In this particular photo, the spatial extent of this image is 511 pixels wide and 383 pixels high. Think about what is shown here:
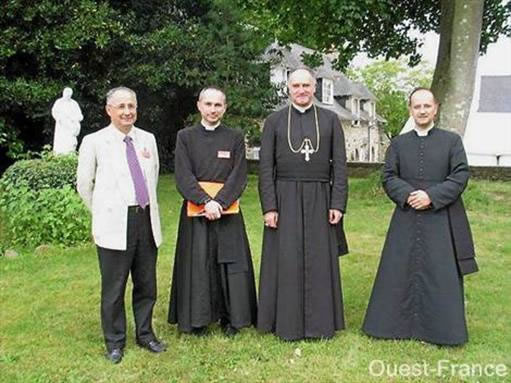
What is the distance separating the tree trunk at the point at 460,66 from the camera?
10914 millimetres

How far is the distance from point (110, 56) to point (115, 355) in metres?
12.1

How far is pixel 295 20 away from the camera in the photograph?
13.4m

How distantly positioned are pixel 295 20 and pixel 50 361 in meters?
10.7

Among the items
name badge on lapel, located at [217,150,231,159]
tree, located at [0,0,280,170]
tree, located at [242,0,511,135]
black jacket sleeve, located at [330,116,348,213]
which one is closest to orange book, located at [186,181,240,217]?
name badge on lapel, located at [217,150,231,159]

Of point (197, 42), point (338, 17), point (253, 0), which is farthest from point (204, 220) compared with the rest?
point (197, 42)

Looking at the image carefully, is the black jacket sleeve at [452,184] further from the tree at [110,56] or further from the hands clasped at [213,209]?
the tree at [110,56]

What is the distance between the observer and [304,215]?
4621mm

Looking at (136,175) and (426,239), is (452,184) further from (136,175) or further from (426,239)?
(136,175)

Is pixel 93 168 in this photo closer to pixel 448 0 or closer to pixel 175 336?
pixel 175 336

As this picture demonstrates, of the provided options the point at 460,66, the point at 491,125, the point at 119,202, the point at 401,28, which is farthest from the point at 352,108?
the point at 119,202

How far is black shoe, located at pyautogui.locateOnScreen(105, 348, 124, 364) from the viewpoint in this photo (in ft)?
14.1

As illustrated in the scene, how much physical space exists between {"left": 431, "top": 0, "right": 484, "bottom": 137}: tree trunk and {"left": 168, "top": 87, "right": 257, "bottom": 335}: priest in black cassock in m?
7.49

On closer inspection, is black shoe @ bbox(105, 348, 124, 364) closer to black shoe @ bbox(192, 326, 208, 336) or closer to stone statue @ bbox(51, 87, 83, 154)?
black shoe @ bbox(192, 326, 208, 336)

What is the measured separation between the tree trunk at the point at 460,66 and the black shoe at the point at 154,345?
814 centimetres
